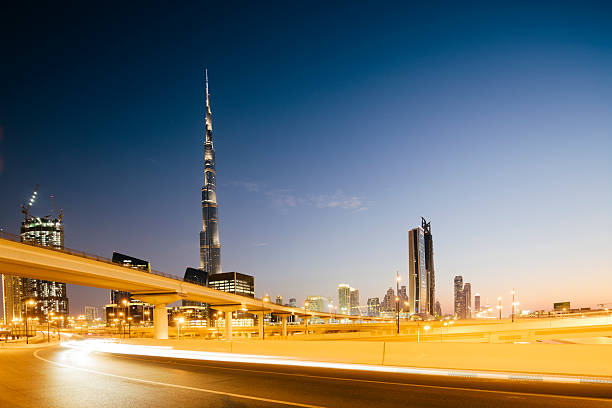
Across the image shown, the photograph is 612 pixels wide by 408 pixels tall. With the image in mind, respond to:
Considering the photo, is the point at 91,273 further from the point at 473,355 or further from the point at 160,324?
the point at 473,355

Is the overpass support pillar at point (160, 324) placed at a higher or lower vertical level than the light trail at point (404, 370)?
lower

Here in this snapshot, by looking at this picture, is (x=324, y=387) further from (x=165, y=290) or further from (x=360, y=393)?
(x=165, y=290)

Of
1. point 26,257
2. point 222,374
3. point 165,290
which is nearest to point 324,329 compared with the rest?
point 165,290

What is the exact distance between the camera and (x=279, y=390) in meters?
11.4

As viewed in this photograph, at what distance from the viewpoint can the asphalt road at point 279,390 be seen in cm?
958

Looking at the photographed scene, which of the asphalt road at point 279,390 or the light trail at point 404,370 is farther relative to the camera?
the light trail at point 404,370

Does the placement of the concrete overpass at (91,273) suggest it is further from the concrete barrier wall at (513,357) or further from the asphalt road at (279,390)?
the concrete barrier wall at (513,357)

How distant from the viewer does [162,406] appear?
9.30m

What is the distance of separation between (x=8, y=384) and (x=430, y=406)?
1328cm

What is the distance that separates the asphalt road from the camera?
31.4 ft

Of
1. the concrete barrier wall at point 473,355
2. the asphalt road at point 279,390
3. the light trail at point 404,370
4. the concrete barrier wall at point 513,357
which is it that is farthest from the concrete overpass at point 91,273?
the concrete barrier wall at point 513,357

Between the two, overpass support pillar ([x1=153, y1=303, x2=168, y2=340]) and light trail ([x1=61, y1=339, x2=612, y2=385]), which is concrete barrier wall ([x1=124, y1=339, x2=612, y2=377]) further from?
overpass support pillar ([x1=153, y1=303, x2=168, y2=340])

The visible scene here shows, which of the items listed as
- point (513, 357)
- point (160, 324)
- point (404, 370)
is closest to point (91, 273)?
point (160, 324)

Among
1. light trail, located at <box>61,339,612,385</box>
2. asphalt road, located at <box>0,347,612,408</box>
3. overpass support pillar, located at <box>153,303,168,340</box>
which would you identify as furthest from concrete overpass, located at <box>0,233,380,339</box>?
asphalt road, located at <box>0,347,612,408</box>
